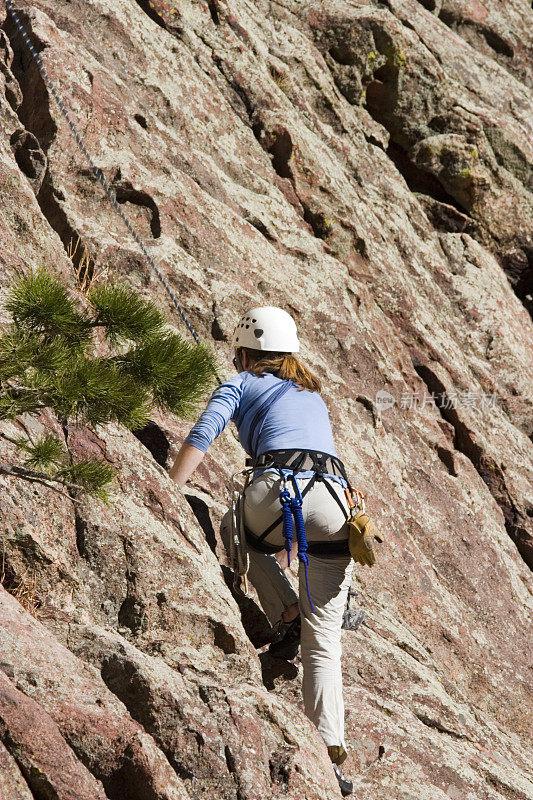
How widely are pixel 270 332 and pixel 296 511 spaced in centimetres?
192

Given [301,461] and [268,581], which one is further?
[268,581]

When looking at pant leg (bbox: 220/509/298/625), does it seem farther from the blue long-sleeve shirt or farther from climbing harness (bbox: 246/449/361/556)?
the blue long-sleeve shirt

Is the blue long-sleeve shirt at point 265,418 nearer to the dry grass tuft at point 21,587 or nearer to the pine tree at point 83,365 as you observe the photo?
the dry grass tuft at point 21,587

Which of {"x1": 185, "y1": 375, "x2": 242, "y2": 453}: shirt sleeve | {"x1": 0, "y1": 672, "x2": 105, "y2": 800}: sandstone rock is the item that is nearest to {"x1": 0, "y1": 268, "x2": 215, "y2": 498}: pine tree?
{"x1": 0, "y1": 672, "x2": 105, "y2": 800}: sandstone rock

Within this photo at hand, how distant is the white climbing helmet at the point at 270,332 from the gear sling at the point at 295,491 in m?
0.71

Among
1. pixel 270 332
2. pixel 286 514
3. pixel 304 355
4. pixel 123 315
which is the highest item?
pixel 123 315

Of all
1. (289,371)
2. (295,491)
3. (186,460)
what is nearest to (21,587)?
(186,460)

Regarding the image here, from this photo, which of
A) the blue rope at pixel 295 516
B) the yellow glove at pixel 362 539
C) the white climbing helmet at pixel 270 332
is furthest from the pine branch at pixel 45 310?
the white climbing helmet at pixel 270 332

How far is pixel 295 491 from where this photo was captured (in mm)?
6949

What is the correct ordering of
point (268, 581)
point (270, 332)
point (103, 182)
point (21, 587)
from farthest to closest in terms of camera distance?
point (103, 182) < point (270, 332) < point (268, 581) < point (21, 587)

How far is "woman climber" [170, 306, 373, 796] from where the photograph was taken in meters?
6.77

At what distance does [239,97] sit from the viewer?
14586 mm

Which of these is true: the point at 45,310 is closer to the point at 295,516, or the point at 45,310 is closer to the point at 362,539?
the point at 295,516

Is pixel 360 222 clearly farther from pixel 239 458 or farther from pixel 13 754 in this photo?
pixel 13 754
